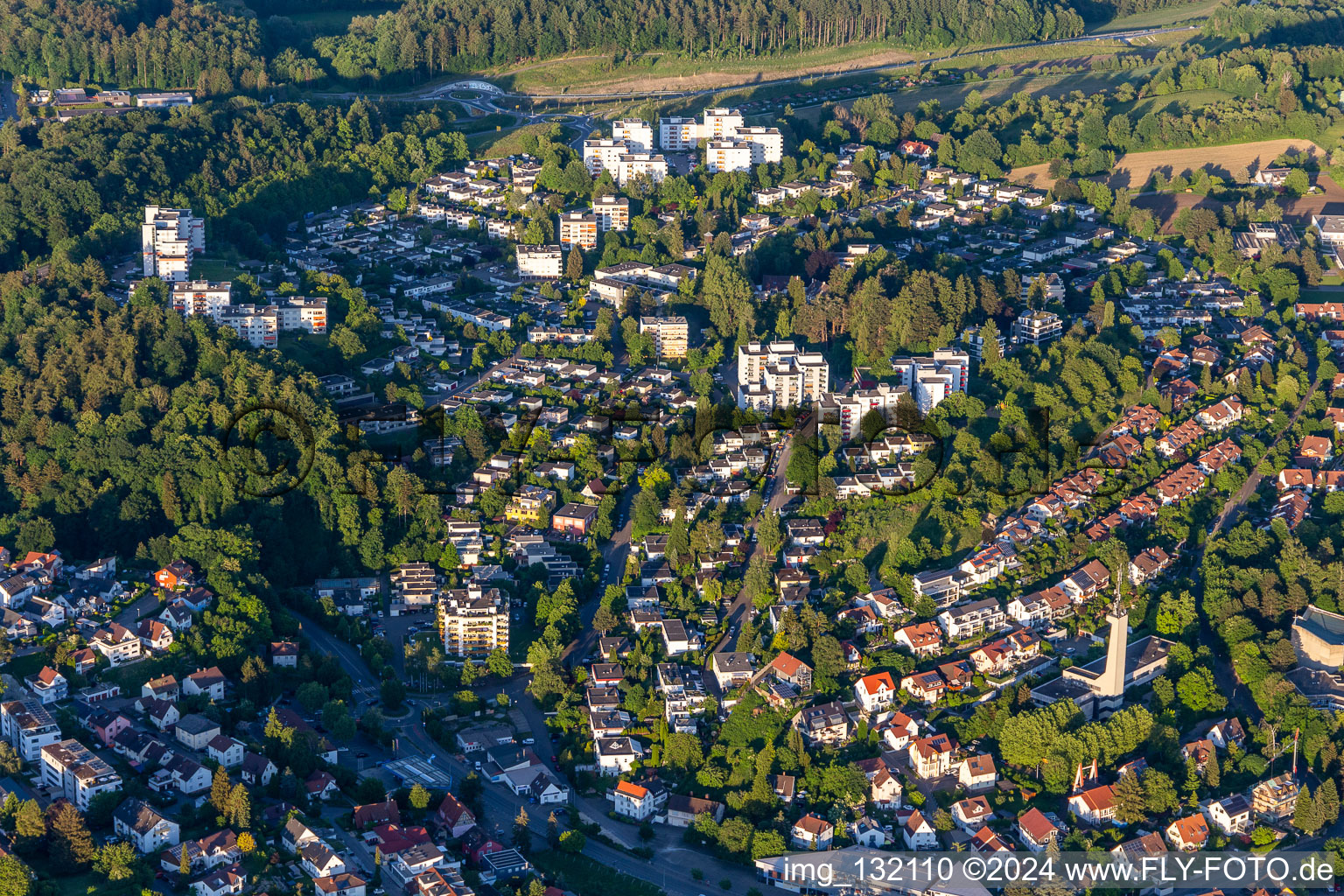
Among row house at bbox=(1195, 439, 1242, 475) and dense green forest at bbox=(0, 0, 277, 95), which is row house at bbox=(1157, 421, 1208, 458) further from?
dense green forest at bbox=(0, 0, 277, 95)

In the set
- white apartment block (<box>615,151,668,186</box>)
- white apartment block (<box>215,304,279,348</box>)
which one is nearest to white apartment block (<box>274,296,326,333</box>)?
white apartment block (<box>215,304,279,348</box>)

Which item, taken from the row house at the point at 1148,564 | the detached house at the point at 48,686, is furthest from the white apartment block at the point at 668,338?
the detached house at the point at 48,686

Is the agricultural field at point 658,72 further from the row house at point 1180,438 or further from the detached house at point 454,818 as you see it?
the detached house at point 454,818

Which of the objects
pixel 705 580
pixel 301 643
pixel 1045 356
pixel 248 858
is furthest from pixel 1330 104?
pixel 248 858

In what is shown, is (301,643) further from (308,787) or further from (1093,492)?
(1093,492)

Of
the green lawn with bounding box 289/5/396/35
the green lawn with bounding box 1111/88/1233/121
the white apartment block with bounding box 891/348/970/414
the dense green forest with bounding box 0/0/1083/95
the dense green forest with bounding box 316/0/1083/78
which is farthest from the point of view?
the green lawn with bounding box 289/5/396/35
